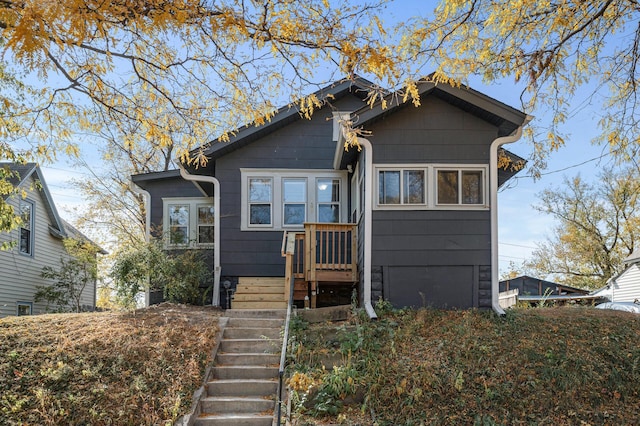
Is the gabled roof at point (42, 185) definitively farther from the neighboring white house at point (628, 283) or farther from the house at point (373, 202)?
the neighboring white house at point (628, 283)

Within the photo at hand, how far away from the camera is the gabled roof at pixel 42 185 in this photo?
16109 millimetres

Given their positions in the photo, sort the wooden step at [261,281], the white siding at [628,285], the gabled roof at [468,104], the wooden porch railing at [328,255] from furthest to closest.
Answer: the white siding at [628,285] → the wooden step at [261,281] → the wooden porch railing at [328,255] → the gabled roof at [468,104]

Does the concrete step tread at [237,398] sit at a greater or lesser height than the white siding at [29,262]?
lesser

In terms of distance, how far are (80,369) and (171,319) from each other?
2.03m

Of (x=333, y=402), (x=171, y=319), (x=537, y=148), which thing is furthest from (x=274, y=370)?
(x=537, y=148)

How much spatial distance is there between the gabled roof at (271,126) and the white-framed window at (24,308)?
8.06 m

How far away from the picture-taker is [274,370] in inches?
336

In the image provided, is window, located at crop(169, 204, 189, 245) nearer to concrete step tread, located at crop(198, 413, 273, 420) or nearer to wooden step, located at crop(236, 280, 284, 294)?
wooden step, located at crop(236, 280, 284, 294)

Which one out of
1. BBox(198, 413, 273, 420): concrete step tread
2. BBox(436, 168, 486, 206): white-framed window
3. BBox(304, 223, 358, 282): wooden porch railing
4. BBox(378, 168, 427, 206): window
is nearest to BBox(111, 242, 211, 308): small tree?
BBox(304, 223, 358, 282): wooden porch railing

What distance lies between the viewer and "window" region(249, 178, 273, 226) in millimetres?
13508

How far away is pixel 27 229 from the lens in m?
17.1

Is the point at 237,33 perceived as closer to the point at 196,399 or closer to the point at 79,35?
the point at 79,35

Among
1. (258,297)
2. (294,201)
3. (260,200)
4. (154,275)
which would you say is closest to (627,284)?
(294,201)

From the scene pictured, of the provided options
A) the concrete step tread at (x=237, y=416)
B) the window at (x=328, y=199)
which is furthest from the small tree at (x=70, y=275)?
the concrete step tread at (x=237, y=416)
